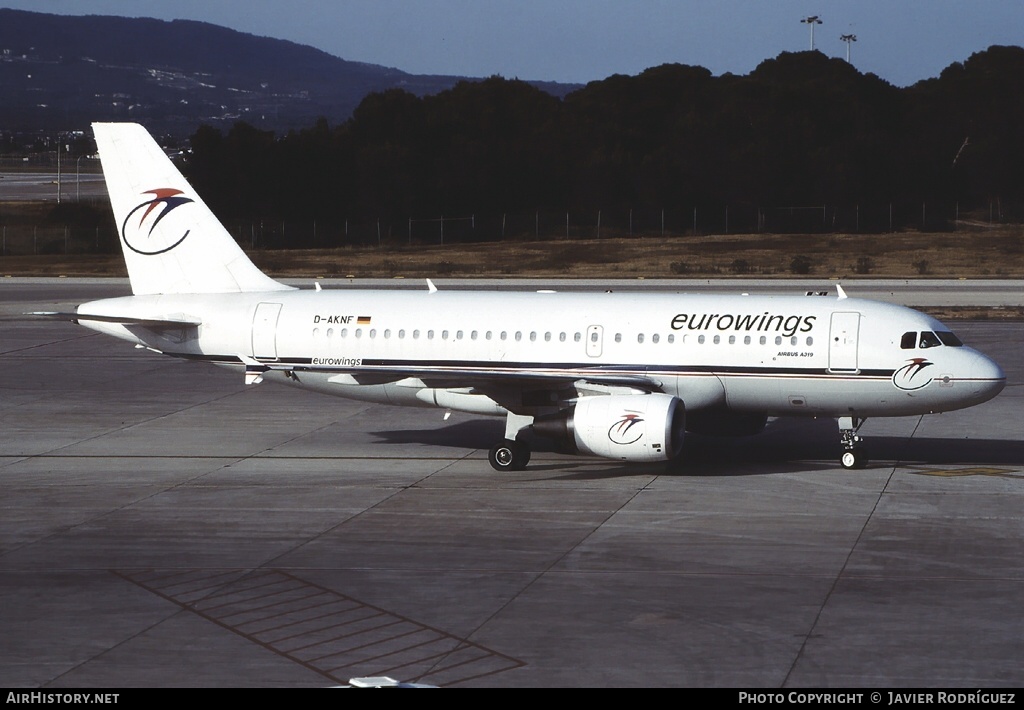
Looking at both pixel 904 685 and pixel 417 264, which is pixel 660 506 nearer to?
pixel 904 685

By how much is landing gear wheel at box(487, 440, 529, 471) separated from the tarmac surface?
59 centimetres

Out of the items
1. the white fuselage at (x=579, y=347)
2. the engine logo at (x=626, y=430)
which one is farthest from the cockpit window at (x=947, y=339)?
the engine logo at (x=626, y=430)

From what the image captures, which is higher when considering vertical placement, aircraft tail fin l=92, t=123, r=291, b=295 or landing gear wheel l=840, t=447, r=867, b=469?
aircraft tail fin l=92, t=123, r=291, b=295

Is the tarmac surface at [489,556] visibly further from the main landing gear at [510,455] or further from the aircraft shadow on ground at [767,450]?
the main landing gear at [510,455]

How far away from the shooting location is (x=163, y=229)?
35656 mm

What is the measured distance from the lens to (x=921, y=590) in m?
21.6

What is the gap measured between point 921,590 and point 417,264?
72439 mm

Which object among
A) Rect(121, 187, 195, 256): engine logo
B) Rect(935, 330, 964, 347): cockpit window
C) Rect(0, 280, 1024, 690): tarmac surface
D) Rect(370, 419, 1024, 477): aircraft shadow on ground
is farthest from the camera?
Rect(121, 187, 195, 256): engine logo

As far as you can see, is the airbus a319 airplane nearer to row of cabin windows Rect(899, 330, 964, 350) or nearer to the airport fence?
row of cabin windows Rect(899, 330, 964, 350)

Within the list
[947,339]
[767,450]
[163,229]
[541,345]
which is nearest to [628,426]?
[541,345]

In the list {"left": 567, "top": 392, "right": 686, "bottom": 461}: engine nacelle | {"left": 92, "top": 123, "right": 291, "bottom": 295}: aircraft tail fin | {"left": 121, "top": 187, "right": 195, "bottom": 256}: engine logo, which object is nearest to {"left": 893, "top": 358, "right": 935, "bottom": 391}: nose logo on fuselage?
{"left": 567, "top": 392, "right": 686, "bottom": 461}: engine nacelle

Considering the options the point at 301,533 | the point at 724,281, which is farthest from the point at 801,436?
the point at 724,281

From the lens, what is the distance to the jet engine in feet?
95.8

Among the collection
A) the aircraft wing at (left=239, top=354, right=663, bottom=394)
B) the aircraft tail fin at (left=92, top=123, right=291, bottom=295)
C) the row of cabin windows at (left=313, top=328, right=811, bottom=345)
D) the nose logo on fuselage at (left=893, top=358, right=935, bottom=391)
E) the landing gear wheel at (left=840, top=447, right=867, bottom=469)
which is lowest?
the landing gear wheel at (left=840, top=447, right=867, bottom=469)
